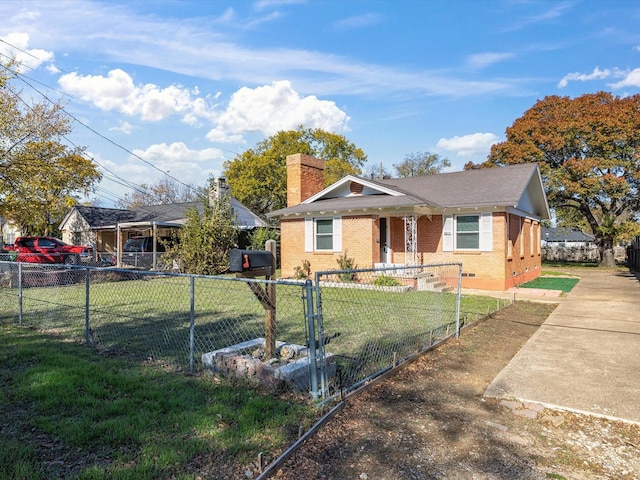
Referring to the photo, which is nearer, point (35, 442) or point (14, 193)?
point (35, 442)

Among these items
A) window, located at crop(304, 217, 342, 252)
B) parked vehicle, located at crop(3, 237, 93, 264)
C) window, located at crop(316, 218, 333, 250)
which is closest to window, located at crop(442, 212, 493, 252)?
window, located at crop(304, 217, 342, 252)

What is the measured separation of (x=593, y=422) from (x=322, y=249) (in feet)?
40.9

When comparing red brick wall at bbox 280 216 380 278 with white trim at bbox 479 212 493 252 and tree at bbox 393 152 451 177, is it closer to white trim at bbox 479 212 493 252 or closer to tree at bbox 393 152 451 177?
white trim at bbox 479 212 493 252

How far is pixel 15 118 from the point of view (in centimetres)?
1778

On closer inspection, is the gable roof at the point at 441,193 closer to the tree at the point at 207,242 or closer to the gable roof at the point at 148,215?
the tree at the point at 207,242

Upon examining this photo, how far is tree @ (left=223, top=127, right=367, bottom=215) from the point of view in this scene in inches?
1278

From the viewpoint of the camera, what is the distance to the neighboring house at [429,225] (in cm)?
1344

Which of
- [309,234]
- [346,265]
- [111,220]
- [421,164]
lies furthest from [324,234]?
[421,164]

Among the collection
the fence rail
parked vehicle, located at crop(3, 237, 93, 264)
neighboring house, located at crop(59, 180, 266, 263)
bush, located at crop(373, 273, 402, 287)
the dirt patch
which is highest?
neighboring house, located at crop(59, 180, 266, 263)

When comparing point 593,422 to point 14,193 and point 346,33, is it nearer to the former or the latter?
point 346,33

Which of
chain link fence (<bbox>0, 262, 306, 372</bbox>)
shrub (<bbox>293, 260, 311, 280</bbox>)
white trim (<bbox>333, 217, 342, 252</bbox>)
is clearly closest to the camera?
chain link fence (<bbox>0, 262, 306, 372</bbox>)

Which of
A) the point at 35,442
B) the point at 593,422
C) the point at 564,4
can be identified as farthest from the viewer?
the point at 564,4

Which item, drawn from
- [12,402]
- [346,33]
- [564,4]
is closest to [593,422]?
[12,402]

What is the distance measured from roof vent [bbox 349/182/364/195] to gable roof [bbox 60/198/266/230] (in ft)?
34.1
